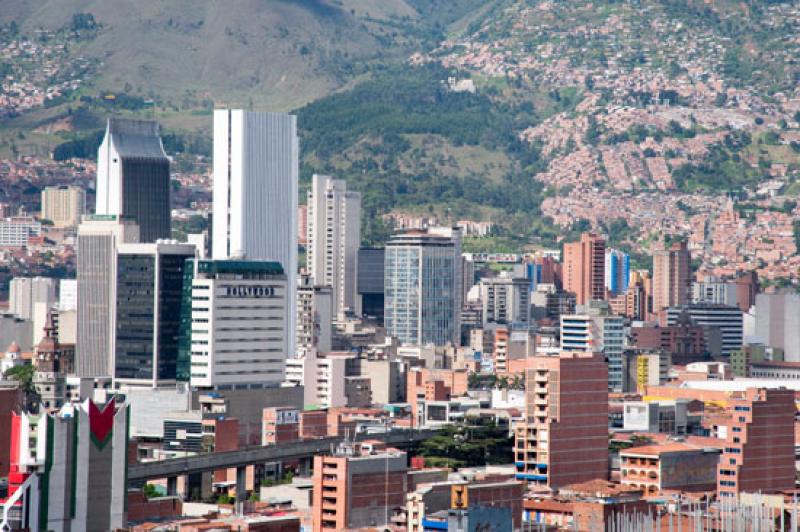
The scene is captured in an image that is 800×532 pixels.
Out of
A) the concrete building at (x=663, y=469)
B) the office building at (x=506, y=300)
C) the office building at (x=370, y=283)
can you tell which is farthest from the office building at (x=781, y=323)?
the concrete building at (x=663, y=469)

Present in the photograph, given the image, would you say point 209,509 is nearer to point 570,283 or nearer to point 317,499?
point 317,499

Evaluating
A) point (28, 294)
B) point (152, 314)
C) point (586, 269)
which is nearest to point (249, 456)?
point (152, 314)

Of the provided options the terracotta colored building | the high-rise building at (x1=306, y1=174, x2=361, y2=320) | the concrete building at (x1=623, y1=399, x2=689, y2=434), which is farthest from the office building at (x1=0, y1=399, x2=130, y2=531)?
the high-rise building at (x1=306, y1=174, x2=361, y2=320)

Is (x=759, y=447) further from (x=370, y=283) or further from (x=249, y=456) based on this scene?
(x=370, y=283)

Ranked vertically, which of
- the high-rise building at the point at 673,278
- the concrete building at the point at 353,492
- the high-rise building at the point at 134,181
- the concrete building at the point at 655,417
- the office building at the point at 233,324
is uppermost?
the high-rise building at the point at 134,181

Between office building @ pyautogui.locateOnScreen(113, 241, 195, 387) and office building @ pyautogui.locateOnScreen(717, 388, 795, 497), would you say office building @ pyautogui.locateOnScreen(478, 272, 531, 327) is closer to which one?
office building @ pyautogui.locateOnScreen(113, 241, 195, 387)

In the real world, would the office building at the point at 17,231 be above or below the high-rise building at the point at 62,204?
below

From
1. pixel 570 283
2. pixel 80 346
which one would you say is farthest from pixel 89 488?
pixel 570 283

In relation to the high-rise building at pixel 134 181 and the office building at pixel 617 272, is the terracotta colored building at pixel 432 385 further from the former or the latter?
the office building at pixel 617 272
